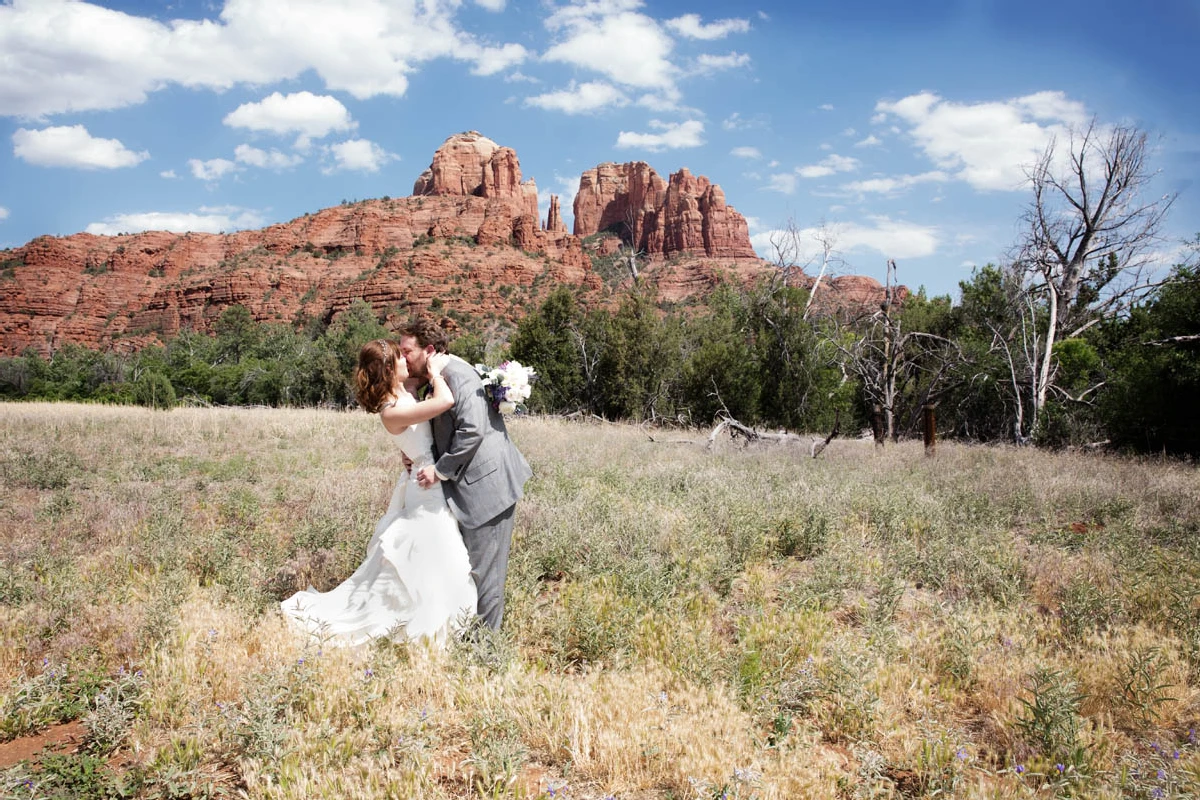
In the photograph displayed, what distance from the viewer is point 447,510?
4.27 metres

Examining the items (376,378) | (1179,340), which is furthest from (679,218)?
(376,378)

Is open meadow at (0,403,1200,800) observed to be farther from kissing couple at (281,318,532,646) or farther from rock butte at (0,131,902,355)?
rock butte at (0,131,902,355)

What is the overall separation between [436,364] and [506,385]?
18.3 inches

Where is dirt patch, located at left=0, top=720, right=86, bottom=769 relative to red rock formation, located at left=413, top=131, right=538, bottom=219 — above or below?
below

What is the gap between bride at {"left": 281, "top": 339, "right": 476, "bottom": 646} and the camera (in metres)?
4.16

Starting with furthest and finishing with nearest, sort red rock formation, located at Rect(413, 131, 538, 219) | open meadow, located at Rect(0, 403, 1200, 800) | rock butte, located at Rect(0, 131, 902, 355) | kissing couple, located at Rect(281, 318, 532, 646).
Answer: red rock formation, located at Rect(413, 131, 538, 219) < rock butte, located at Rect(0, 131, 902, 355) < kissing couple, located at Rect(281, 318, 532, 646) < open meadow, located at Rect(0, 403, 1200, 800)

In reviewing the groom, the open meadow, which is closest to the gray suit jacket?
the groom

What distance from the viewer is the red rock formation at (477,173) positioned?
116875 mm

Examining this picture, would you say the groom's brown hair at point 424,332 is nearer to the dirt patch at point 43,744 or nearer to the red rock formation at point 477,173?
the dirt patch at point 43,744

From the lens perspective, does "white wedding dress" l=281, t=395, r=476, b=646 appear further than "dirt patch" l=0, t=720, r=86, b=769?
Yes

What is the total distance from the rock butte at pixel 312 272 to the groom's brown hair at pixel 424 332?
64523 millimetres

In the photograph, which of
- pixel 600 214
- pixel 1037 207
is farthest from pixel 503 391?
pixel 600 214

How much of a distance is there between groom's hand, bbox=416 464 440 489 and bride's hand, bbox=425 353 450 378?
596mm

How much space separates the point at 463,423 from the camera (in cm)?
405
